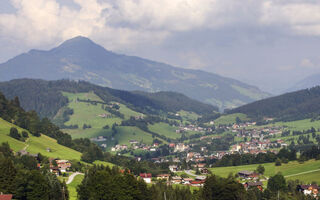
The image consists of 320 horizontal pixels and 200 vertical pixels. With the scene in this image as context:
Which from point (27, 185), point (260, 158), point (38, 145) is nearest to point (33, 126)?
point (38, 145)

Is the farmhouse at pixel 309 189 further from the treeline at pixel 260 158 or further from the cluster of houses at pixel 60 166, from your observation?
the cluster of houses at pixel 60 166

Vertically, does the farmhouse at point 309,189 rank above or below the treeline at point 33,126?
below

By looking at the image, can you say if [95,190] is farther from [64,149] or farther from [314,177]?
[64,149]

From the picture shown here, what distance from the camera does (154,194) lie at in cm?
9438

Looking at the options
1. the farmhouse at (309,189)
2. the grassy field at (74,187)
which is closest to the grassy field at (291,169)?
the farmhouse at (309,189)

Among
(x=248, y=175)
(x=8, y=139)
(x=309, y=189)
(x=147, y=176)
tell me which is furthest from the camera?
(x=248, y=175)

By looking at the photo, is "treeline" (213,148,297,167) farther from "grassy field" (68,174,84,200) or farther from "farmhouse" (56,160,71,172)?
"grassy field" (68,174,84,200)

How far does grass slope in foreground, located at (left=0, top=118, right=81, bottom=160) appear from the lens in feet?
505

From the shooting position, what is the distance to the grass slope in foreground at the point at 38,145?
15400cm

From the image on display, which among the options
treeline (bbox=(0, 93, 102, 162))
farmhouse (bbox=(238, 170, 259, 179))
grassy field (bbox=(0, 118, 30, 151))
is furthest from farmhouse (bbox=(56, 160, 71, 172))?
farmhouse (bbox=(238, 170, 259, 179))

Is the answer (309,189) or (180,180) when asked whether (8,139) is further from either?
(309,189)

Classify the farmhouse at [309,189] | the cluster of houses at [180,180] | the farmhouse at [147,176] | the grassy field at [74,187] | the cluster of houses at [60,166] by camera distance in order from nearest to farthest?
the grassy field at [74,187]
the farmhouse at [309,189]
the cluster of houses at [60,166]
the cluster of houses at [180,180]
the farmhouse at [147,176]

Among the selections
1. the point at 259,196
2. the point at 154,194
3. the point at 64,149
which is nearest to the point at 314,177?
the point at 259,196

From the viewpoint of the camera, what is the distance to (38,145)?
16662cm
